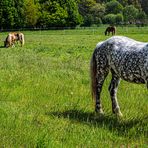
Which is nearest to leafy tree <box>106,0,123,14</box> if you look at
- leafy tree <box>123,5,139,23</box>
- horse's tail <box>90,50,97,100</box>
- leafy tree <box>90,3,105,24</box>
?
leafy tree <box>90,3,105,24</box>

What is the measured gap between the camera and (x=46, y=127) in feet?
23.6

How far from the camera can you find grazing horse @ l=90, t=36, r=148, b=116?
27.0ft

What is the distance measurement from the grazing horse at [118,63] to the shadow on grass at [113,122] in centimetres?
36

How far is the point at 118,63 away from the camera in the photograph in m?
8.66

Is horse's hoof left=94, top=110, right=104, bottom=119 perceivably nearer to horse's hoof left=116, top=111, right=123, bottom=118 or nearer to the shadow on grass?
the shadow on grass

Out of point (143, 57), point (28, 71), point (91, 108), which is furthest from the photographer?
point (28, 71)

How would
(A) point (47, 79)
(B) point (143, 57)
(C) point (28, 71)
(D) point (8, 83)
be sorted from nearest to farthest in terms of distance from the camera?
1. (B) point (143, 57)
2. (D) point (8, 83)
3. (A) point (47, 79)
4. (C) point (28, 71)

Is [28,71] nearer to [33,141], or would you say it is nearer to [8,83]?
[8,83]

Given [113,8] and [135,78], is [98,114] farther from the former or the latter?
[113,8]

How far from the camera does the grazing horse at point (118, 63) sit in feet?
27.0

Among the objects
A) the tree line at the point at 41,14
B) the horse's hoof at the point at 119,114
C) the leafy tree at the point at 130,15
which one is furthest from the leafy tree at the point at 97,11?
the horse's hoof at the point at 119,114

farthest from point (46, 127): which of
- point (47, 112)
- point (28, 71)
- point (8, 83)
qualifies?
point (28, 71)

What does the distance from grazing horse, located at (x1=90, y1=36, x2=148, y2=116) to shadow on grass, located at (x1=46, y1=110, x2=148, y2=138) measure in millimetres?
362

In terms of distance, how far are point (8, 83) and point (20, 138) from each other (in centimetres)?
509
